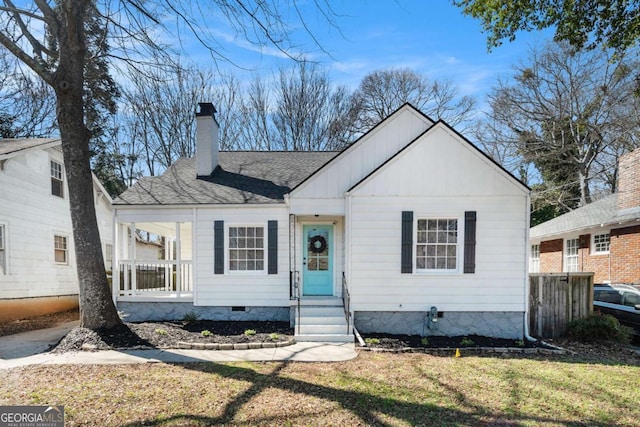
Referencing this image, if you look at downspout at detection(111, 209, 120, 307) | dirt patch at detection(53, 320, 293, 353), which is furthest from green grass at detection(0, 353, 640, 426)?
downspout at detection(111, 209, 120, 307)

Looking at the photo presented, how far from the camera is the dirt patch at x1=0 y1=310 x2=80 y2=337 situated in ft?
30.3

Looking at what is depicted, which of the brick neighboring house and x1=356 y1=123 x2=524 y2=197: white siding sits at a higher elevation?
x1=356 y1=123 x2=524 y2=197: white siding

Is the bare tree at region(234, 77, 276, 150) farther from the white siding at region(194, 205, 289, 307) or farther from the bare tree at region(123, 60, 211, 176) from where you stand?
the white siding at region(194, 205, 289, 307)

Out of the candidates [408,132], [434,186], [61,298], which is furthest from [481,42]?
[61,298]

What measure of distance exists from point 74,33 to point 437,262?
9606 mm

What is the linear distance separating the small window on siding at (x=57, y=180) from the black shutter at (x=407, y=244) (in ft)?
40.0

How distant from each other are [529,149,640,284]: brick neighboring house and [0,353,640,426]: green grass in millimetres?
7953

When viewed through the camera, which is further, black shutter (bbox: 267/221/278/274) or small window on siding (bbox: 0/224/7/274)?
small window on siding (bbox: 0/224/7/274)

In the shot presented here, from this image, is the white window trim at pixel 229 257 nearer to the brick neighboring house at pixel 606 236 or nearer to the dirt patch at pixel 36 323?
the dirt patch at pixel 36 323

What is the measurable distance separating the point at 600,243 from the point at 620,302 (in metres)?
6.20

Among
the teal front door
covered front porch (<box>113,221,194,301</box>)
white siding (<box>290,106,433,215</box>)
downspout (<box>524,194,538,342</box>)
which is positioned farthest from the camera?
the teal front door

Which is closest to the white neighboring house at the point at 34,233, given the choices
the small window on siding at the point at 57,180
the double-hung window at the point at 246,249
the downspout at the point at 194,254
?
the small window on siding at the point at 57,180

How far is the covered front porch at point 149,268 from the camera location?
9633mm

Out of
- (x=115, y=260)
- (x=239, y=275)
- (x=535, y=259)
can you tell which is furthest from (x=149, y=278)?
(x=535, y=259)
